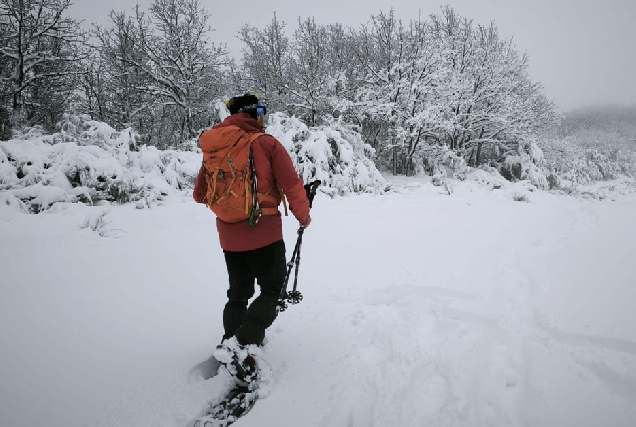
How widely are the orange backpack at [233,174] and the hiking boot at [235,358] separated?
80 centimetres

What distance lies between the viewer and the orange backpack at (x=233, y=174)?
1.88 metres

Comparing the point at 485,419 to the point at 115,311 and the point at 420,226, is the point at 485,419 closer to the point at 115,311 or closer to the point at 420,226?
the point at 115,311

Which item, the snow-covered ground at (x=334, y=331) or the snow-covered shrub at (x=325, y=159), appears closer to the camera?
the snow-covered ground at (x=334, y=331)

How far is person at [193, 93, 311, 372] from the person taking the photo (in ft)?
6.49

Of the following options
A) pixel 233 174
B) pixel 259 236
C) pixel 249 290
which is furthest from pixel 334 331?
pixel 233 174

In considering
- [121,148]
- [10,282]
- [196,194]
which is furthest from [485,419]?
[121,148]

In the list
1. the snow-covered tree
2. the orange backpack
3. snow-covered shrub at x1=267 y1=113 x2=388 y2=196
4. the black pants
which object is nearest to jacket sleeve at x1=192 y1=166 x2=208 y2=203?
the orange backpack

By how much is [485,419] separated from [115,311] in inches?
111

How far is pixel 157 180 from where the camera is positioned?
664 centimetres

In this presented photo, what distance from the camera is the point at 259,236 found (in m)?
1.99

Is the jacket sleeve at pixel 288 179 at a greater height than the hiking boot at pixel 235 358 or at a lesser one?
greater

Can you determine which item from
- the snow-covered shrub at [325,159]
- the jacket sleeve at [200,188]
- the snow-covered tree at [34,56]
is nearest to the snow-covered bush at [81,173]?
the snow-covered shrub at [325,159]

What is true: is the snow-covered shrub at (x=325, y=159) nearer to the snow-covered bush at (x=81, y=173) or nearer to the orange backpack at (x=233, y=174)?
the snow-covered bush at (x=81, y=173)

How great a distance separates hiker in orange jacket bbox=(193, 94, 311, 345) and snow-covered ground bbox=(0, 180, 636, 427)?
13.9 inches
